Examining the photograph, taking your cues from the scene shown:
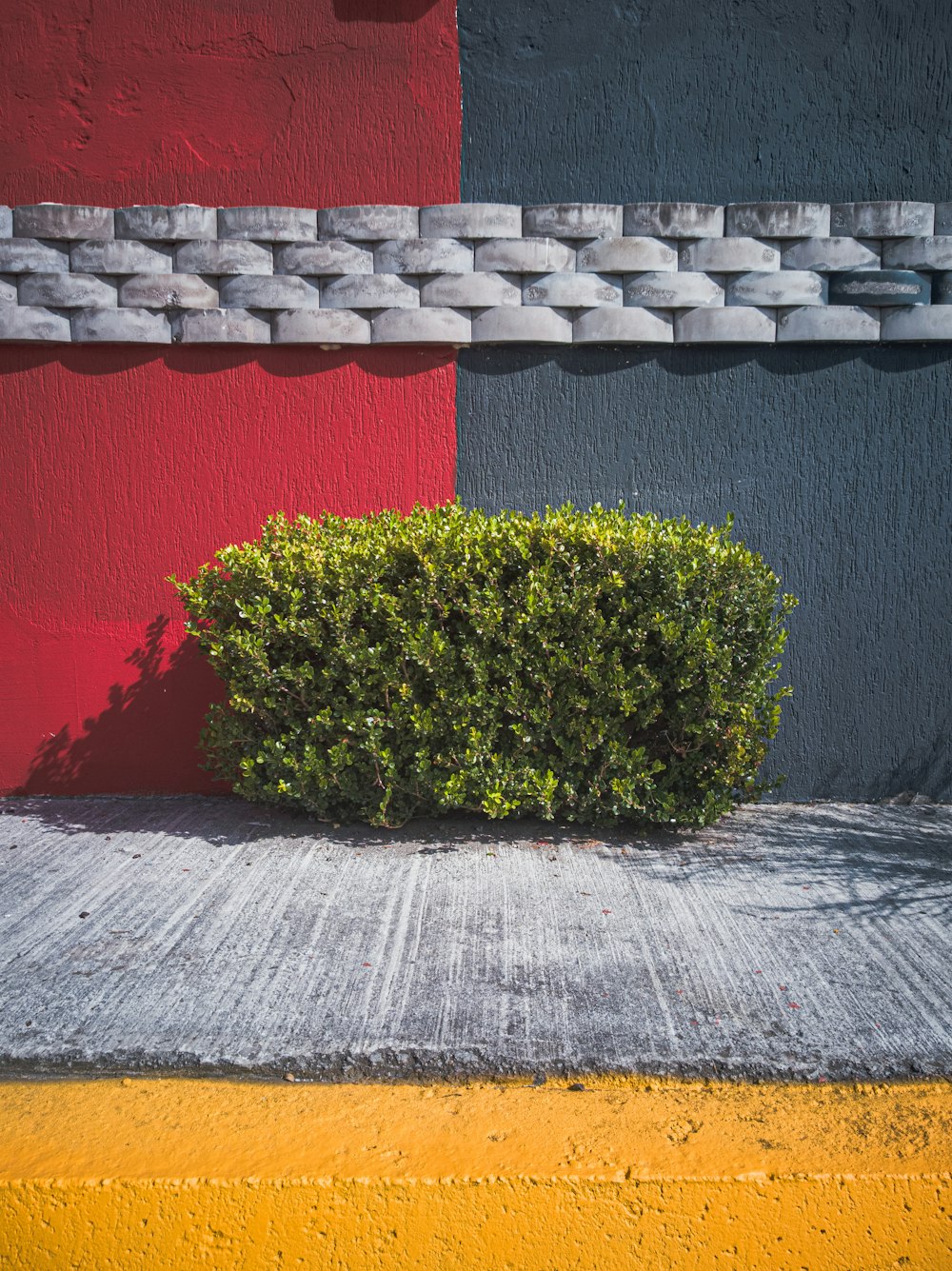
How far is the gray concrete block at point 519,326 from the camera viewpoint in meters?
4.69

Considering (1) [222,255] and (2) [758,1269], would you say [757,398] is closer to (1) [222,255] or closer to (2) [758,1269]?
(1) [222,255]

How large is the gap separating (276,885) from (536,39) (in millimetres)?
4213

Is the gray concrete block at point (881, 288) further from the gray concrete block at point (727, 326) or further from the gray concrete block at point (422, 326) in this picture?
the gray concrete block at point (422, 326)

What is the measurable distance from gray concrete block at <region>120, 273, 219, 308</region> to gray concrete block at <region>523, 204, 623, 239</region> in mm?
1702

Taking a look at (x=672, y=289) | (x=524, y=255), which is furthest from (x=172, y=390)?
(x=672, y=289)

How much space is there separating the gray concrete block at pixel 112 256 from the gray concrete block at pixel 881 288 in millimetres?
3439

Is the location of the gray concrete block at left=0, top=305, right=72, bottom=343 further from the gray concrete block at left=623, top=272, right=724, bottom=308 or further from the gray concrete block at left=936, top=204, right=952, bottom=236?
the gray concrete block at left=936, top=204, right=952, bottom=236

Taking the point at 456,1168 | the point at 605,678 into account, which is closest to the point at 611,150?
the point at 605,678

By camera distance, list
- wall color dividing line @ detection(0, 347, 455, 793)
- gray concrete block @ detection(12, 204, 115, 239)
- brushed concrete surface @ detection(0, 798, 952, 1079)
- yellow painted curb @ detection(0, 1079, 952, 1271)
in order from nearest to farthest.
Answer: yellow painted curb @ detection(0, 1079, 952, 1271) → brushed concrete surface @ detection(0, 798, 952, 1079) → gray concrete block @ detection(12, 204, 115, 239) → wall color dividing line @ detection(0, 347, 455, 793)

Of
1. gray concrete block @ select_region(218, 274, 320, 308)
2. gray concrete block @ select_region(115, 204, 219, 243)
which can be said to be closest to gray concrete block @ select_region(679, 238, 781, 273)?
gray concrete block @ select_region(218, 274, 320, 308)

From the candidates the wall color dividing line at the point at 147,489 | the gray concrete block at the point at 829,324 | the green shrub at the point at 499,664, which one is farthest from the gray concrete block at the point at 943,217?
the wall color dividing line at the point at 147,489

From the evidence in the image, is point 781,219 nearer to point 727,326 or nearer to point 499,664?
point 727,326

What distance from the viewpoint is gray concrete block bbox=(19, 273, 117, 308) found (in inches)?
183

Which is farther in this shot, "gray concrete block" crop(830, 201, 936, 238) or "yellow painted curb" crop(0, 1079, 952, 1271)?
"gray concrete block" crop(830, 201, 936, 238)
